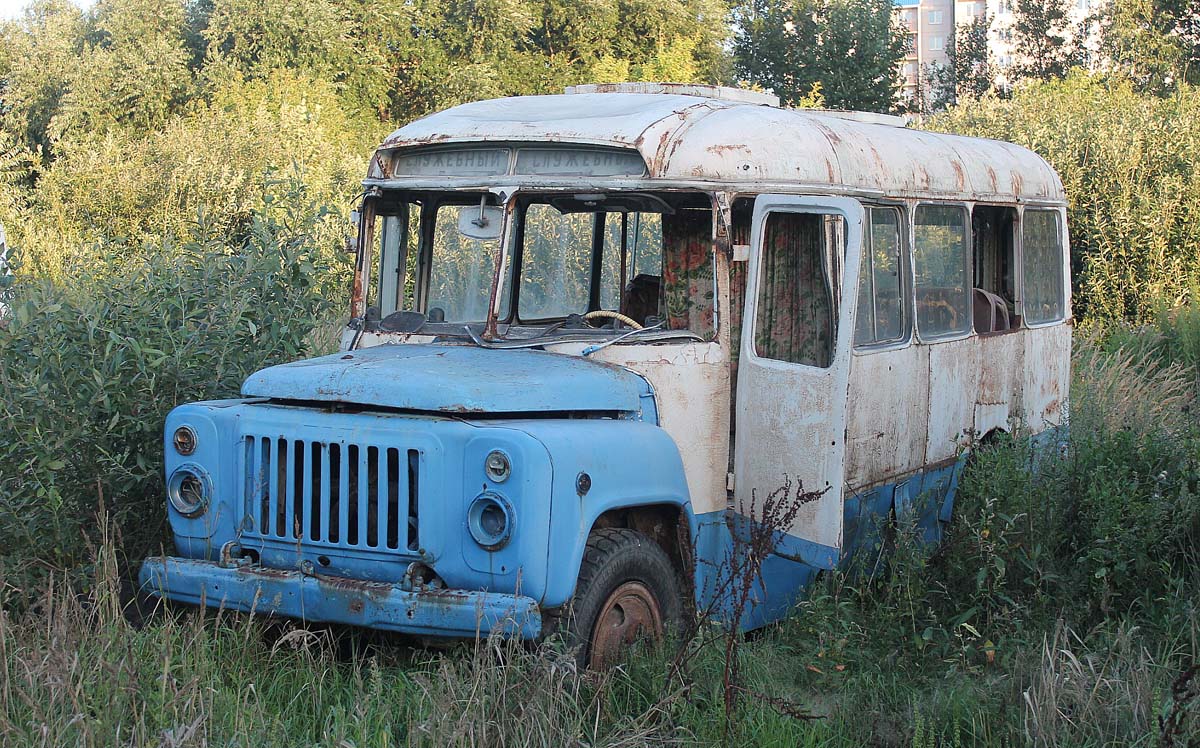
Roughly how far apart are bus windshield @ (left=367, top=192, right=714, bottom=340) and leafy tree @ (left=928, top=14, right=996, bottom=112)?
38691 millimetres

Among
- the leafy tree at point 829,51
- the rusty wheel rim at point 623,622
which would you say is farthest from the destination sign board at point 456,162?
the leafy tree at point 829,51

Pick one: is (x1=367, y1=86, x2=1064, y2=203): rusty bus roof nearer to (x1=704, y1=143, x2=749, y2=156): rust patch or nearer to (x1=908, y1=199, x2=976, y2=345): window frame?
(x1=704, y1=143, x2=749, y2=156): rust patch

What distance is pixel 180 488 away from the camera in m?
5.10

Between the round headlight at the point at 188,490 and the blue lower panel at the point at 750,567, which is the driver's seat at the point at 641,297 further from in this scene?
the round headlight at the point at 188,490

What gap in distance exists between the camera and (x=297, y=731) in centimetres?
440

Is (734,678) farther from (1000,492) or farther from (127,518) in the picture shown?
(127,518)

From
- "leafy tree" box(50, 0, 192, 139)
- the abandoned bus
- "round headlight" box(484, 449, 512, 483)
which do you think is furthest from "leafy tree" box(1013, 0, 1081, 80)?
"round headlight" box(484, 449, 512, 483)

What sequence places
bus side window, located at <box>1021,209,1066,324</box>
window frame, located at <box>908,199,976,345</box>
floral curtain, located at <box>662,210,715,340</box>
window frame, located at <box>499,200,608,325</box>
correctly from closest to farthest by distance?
floral curtain, located at <box>662,210,715,340</box> → window frame, located at <box>499,200,608,325</box> → window frame, located at <box>908,199,976,345</box> → bus side window, located at <box>1021,209,1066,324</box>

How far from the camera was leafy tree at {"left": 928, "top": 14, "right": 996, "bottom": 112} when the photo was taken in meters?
43.2

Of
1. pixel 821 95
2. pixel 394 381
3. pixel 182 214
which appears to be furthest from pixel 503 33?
pixel 394 381

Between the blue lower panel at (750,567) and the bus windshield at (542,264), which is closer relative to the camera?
the blue lower panel at (750,567)

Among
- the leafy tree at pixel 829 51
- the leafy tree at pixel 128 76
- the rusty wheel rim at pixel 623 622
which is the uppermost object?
the leafy tree at pixel 829 51

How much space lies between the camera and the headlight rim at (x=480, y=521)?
444 centimetres

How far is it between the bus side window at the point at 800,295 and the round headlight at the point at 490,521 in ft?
5.90
